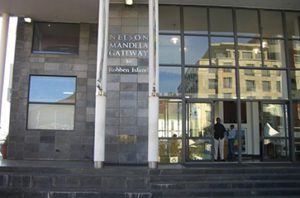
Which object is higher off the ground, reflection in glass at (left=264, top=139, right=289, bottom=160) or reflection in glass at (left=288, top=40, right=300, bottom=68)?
reflection in glass at (left=288, top=40, right=300, bottom=68)

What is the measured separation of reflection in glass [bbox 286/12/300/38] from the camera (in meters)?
13.0

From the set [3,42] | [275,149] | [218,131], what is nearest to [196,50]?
[218,131]

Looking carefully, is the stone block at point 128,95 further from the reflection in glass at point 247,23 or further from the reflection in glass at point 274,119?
the reflection in glass at point 274,119

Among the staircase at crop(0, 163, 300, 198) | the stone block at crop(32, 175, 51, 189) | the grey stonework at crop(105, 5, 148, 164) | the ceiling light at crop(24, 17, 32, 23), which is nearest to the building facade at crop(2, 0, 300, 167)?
the grey stonework at crop(105, 5, 148, 164)

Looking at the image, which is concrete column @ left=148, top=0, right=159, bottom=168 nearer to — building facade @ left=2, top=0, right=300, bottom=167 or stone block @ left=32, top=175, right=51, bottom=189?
building facade @ left=2, top=0, right=300, bottom=167

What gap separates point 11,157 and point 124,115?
4.66 m

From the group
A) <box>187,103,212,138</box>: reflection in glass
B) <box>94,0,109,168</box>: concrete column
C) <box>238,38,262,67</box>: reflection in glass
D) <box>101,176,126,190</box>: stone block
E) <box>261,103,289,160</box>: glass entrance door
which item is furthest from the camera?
<box>238,38,262,67</box>: reflection in glass

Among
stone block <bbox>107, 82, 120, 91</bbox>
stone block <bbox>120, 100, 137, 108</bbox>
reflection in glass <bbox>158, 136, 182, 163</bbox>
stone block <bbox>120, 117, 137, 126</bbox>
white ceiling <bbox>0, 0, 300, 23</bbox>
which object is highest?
white ceiling <bbox>0, 0, 300, 23</bbox>

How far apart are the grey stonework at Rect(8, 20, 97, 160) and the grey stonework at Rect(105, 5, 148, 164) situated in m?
1.47

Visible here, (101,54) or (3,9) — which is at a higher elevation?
(3,9)

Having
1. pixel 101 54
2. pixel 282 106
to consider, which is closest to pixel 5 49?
pixel 101 54

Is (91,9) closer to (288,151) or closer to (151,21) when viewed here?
(151,21)

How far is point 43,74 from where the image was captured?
12859 millimetres

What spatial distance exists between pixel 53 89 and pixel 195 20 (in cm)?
623
